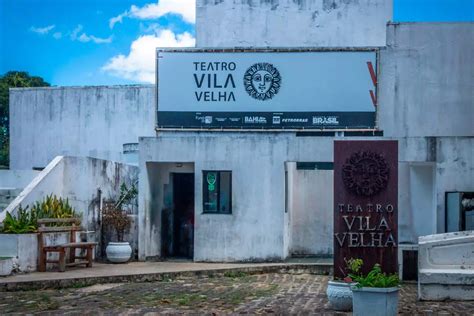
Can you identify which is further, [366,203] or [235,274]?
[235,274]

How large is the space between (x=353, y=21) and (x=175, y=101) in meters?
6.67

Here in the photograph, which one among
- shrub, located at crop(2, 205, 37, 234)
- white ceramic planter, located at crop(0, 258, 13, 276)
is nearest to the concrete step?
shrub, located at crop(2, 205, 37, 234)

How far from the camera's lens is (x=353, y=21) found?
2194 centimetres

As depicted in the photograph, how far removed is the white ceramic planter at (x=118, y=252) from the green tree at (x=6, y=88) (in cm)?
2550

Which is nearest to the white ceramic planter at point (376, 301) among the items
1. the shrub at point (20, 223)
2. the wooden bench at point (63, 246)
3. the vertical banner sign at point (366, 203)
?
the vertical banner sign at point (366, 203)

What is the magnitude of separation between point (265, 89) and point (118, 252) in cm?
590

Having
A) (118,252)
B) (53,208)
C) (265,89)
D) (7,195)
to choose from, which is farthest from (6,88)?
(118,252)

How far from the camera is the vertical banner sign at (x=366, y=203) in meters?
11.5

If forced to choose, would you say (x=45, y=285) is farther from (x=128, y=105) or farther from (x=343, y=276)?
(x=128, y=105)

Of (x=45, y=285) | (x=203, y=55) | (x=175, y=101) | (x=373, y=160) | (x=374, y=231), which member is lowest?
(x=45, y=285)

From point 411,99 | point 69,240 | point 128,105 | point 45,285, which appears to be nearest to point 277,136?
point 411,99

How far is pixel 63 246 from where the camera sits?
1530 centimetres

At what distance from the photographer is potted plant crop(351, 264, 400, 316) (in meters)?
9.83

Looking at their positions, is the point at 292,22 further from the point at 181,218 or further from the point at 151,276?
the point at 151,276
